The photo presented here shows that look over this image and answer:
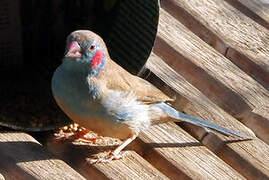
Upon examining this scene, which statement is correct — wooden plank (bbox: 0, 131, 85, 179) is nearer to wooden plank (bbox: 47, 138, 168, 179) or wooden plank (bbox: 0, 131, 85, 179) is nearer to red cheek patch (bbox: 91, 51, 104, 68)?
wooden plank (bbox: 47, 138, 168, 179)

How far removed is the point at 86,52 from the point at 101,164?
1.83ft

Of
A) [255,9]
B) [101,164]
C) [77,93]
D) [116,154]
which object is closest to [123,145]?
[116,154]

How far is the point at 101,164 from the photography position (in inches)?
149

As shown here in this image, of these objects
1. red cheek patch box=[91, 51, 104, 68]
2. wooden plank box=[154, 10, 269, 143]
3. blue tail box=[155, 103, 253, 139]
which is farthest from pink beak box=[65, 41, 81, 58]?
wooden plank box=[154, 10, 269, 143]

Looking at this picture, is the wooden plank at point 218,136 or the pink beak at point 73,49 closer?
the pink beak at point 73,49

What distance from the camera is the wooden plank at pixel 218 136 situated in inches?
154

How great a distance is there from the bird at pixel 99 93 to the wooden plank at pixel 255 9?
1.08m

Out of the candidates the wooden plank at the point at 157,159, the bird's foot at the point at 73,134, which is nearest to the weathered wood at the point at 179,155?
the wooden plank at the point at 157,159

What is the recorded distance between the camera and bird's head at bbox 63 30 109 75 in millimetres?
3637

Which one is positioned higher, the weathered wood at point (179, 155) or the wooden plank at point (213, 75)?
the wooden plank at point (213, 75)

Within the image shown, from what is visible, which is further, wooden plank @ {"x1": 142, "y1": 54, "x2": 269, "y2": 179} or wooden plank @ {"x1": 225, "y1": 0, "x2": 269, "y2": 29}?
wooden plank @ {"x1": 225, "y1": 0, "x2": 269, "y2": 29}

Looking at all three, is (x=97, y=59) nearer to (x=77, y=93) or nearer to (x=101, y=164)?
(x=77, y=93)

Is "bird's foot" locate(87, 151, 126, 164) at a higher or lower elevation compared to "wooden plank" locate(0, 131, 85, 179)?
higher

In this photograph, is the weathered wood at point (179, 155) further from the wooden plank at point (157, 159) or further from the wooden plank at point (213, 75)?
the wooden plank at point (213, 75)
